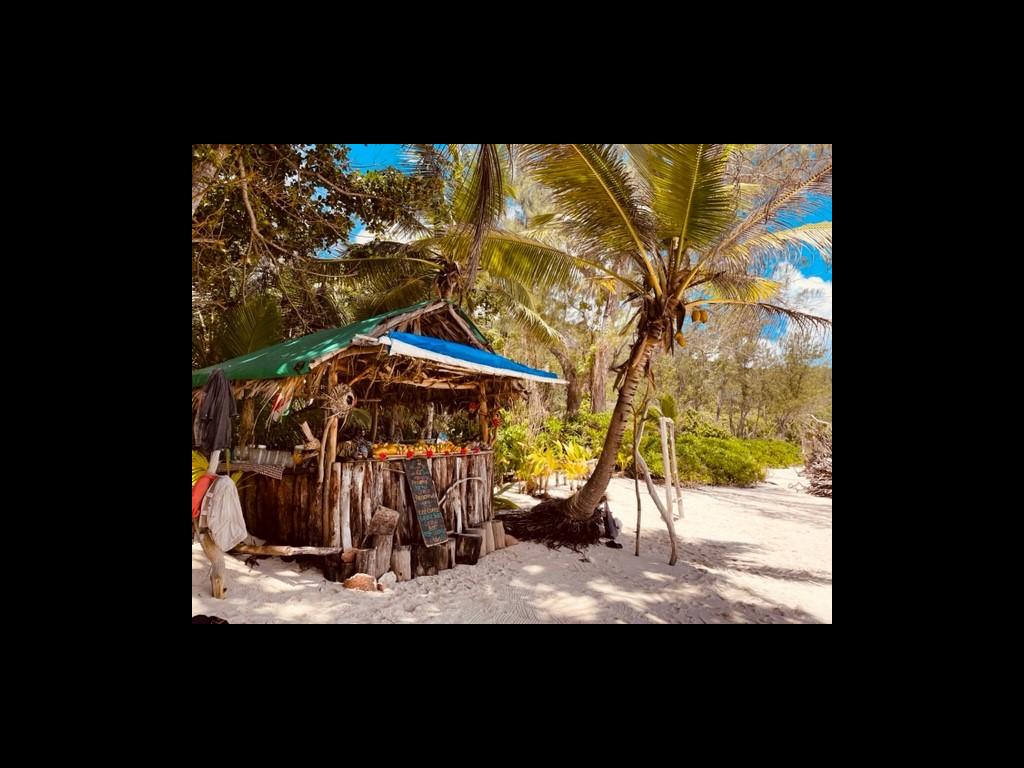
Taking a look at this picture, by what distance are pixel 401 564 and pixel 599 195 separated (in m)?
4.86

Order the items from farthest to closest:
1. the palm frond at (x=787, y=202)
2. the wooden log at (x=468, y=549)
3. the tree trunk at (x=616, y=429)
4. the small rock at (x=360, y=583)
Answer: the tree trunk at (x=616, y=429) → the wooden log at (x=468, y=549) → the palm frond at (x=787, y=202) → the small rock at (x=360, y=583)

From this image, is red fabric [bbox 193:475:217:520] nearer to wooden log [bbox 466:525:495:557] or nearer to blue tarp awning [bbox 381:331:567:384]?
blue tarp awning [bbox 381:331:567:384]

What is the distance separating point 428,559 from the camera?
5.93m

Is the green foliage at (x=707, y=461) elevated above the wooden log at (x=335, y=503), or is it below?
below

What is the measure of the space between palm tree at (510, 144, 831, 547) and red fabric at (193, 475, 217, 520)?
4.59 meters

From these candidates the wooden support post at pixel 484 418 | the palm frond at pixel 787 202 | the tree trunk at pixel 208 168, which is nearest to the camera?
the tree trunk at pixel 208 168

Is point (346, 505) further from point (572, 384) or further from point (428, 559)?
point (572, 384)

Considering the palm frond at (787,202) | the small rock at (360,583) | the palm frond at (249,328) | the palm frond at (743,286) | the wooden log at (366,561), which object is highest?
the palm frond at (787,202)

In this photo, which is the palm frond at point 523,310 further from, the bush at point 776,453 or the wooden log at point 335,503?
the bush at point 776,453

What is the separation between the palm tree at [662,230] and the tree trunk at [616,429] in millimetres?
15

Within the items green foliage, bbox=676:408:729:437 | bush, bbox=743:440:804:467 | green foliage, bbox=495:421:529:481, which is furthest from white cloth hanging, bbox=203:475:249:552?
bush, bbox=743:440:804:467

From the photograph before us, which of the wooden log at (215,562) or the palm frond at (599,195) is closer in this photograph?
the wooden log at (215,562)

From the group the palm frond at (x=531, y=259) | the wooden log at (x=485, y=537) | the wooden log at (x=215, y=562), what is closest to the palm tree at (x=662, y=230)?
the palm frond at (x=531, y=259)

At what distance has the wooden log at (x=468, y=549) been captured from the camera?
638 centimetres
